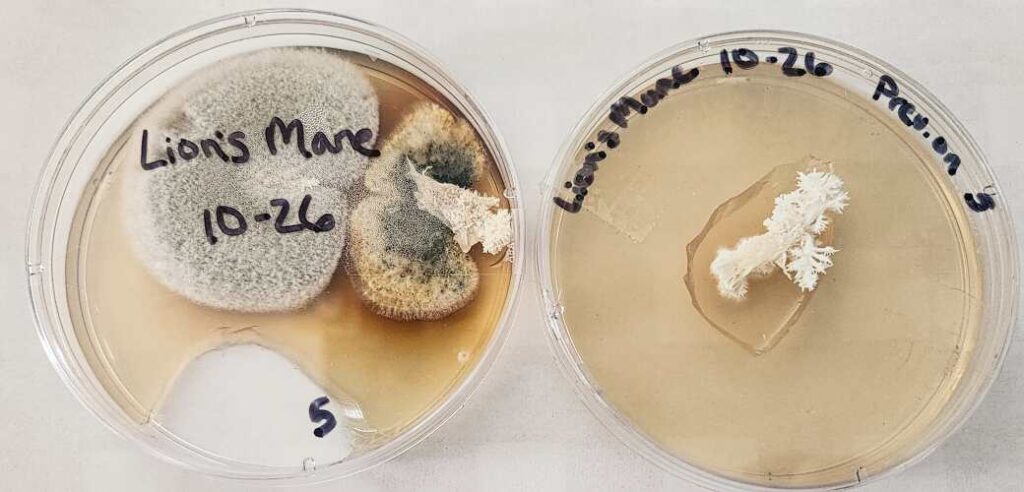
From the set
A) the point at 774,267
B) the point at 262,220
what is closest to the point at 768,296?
the point at 774,267

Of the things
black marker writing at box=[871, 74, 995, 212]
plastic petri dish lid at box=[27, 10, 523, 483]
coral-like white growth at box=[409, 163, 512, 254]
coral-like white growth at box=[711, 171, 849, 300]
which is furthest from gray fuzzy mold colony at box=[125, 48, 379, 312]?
black marker writing at box=[871, 74, 995, 212]

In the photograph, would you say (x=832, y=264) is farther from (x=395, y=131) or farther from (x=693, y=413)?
(x=395, y=131)

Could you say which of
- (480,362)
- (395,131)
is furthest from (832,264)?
(395,131)

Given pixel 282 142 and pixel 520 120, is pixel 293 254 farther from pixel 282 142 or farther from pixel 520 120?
pixel 520 120

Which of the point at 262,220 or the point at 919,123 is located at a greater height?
the point at 919,123

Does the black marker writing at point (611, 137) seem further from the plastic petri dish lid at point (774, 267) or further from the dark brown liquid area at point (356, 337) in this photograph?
the dark brown liquid area at point (356, 337)

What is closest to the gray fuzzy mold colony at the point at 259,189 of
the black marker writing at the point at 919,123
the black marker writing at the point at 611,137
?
the black marker writing at the point at 611,137
